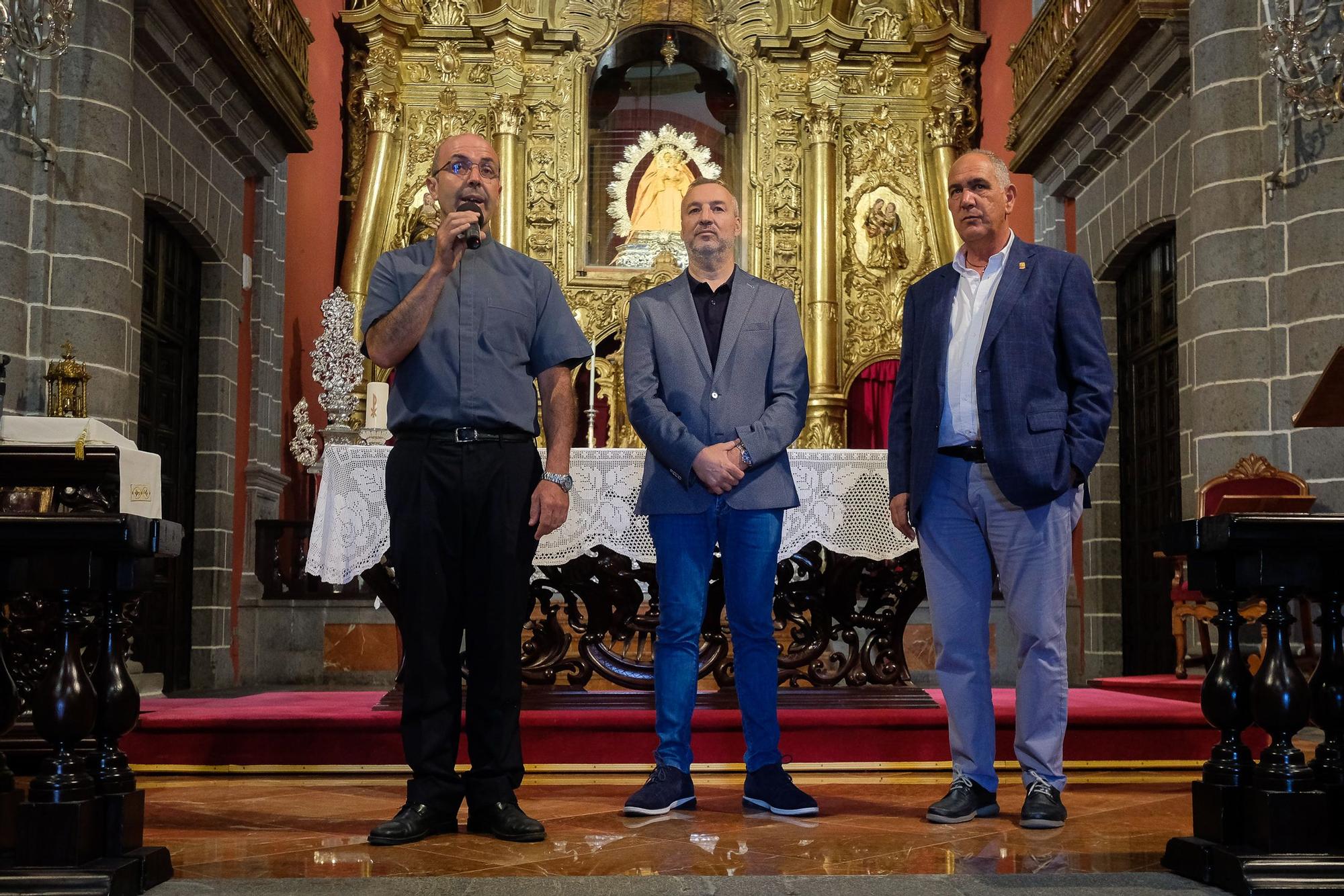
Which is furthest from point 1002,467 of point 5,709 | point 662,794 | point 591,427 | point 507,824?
point 591,427

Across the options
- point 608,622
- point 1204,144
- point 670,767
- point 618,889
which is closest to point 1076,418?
point 670,767

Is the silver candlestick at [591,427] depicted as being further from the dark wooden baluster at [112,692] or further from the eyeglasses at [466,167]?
the dark wooden baluster at [112,692]

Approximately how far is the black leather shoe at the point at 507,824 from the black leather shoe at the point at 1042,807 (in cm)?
111

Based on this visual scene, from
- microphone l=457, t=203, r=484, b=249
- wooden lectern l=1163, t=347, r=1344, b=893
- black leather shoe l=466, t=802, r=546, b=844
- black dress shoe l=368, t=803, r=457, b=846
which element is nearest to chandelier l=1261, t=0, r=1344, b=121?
wooden lectern l=1163, t=347, r=1344, b=893

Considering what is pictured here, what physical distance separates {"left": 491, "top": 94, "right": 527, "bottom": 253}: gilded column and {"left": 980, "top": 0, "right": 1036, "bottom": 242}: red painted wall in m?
3.95

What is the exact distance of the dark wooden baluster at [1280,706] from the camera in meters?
2.53

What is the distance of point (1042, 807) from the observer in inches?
123

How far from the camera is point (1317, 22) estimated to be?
Result: 5.40 metres

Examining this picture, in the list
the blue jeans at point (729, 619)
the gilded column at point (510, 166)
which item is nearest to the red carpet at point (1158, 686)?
the blue jeans at point (729, 619)

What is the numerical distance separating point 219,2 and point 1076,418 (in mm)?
5621

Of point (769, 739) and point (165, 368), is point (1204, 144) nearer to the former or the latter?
point (769, 739)

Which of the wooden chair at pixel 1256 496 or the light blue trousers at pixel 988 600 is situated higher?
the wooden chair at pixel 1256 496

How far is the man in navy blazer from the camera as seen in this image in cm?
320

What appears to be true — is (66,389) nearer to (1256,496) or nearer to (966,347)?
(966,347)
